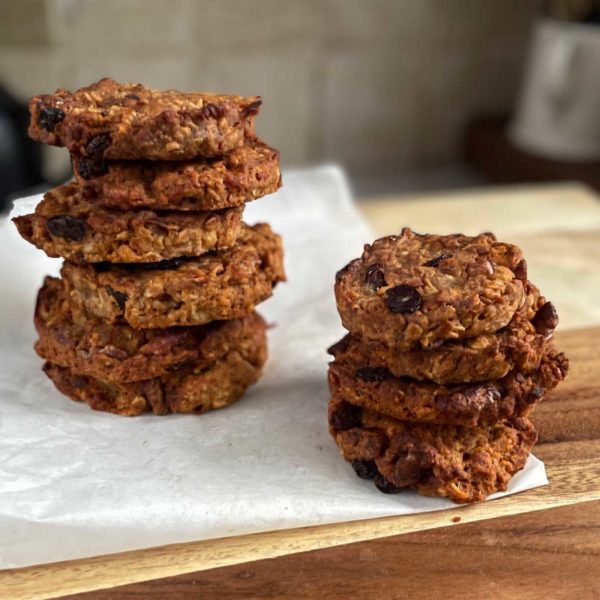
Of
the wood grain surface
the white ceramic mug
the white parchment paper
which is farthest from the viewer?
the white ceramic mug

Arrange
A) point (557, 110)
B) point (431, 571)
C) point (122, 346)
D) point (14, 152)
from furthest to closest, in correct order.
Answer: point (557, 110) < point (14, 152) < point (122, 346) < point (431, 571)

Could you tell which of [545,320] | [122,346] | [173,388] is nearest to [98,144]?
[122,346]

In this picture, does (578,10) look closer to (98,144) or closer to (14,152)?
(14,152)

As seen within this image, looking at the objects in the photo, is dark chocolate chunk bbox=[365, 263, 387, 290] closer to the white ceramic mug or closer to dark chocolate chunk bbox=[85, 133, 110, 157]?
dark chocolate chunk bbox=[85, 133, 110, 157]

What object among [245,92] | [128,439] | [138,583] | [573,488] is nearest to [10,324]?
[128,439]

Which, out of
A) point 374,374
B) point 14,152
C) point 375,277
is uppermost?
point 375,277

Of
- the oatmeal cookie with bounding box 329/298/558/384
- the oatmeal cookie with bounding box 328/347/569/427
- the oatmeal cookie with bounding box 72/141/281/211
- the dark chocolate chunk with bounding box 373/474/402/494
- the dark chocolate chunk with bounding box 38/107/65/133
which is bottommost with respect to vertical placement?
the dark chocolate chunk with bounding box 373/474/402/494

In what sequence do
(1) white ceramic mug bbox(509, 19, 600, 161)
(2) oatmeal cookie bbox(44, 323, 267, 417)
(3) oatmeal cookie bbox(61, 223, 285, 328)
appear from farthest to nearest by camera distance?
1. (1) white ceramic mug bbox(509, 19, 600, 161)
2. (2) oatmeal cookie bbox(44, 323, 267, 417)
3. (3) oatmeal cookie bbox(61, 223, 285, 328)

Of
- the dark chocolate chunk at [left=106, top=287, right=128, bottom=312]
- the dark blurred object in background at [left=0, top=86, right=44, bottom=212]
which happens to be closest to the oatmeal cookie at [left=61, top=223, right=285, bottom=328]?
the dark chocolate chunk at [left=106, top=287, right=128, bottom=312]
